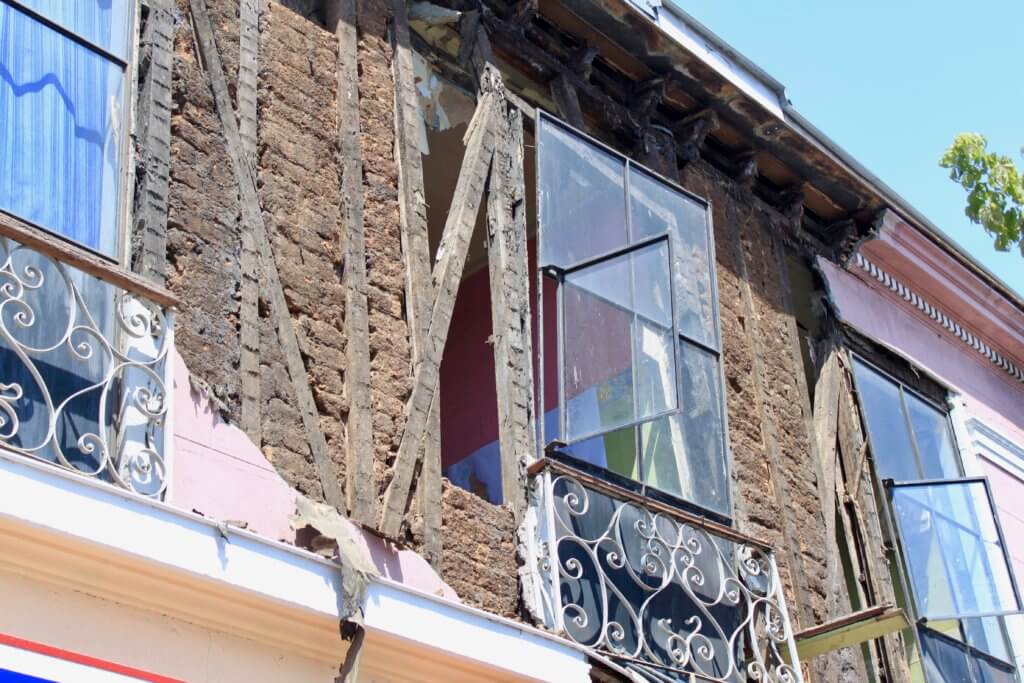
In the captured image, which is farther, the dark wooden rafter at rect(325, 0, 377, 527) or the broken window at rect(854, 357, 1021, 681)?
the broken window at rect(854, 357, 1021, 681)

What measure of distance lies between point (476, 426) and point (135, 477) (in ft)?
15.1

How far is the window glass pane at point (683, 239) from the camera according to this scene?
7516 mm

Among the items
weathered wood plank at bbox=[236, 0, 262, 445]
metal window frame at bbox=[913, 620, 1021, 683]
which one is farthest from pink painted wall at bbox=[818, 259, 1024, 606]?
weathered wood plank at bbox=[236, 0, 262, 445]

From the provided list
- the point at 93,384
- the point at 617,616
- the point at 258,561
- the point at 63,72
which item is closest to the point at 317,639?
the point at 258,561

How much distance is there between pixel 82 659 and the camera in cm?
432

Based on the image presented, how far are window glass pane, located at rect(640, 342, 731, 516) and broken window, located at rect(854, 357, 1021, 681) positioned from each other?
6.14ft

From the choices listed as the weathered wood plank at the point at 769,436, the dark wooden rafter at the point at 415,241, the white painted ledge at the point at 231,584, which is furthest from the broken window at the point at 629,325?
the white painted ledge at the point at 231,584

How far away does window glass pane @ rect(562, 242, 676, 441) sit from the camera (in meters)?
6.64

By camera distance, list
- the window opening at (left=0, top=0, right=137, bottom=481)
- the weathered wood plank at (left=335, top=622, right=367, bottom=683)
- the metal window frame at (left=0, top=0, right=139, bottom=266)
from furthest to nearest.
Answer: the metal window frame at (left=0, top=0, right=139, bottom=266) → the weathered wood plank at (left=335, top=622, right=367, bottom=683) → the window opening at (left=0, top=0, right=137, bottom=481)

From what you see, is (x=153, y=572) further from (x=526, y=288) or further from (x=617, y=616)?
(x=526, y=288)

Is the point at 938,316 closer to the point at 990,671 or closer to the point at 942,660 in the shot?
the point at 990,671

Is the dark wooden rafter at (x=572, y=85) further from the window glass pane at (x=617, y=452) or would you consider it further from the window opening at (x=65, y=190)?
the window opening at (x=65, y=190)

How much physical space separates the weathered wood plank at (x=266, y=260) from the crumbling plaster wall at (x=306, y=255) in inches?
1.5

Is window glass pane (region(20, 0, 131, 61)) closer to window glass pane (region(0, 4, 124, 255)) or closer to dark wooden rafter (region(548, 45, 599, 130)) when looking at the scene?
window glass pane (region(0, 4, 124, 255))
